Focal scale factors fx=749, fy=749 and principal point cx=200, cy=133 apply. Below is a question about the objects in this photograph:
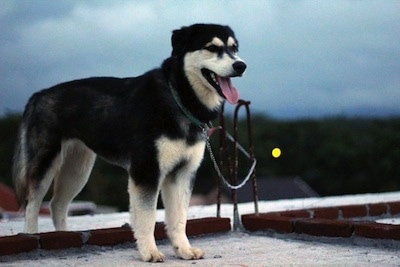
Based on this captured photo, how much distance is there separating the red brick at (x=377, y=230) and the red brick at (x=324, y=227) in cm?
8

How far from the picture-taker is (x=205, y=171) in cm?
4253

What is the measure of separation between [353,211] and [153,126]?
3.29 meters

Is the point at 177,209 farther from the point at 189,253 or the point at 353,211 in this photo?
the point at 353,211

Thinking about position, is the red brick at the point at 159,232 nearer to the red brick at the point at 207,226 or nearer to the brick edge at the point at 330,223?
the red brick at the point at 207,226

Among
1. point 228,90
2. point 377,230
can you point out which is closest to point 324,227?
point 377,230

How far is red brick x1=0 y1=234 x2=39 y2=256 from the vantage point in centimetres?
530

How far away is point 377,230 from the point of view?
227 inches

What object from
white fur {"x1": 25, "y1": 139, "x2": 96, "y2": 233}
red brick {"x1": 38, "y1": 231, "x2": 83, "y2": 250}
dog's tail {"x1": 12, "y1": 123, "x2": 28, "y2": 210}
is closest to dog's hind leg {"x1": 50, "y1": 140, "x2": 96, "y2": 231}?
white fur {"x1": 25, "y1": 139, "x2": 96, "y2": 233}

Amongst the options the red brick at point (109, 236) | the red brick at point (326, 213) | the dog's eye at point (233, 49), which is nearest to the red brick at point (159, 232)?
the red brick at point (109, 236)

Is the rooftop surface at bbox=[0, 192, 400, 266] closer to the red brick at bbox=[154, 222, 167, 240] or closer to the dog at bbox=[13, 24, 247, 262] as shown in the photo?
the red brick at bbox=[154, 222, 167, 240]

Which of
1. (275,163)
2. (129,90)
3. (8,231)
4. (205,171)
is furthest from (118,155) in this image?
(275,163)

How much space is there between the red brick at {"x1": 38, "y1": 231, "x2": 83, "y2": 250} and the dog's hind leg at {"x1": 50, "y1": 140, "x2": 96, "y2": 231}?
91cm

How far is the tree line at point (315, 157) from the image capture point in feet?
125

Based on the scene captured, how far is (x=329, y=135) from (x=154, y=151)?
42.6 metres
